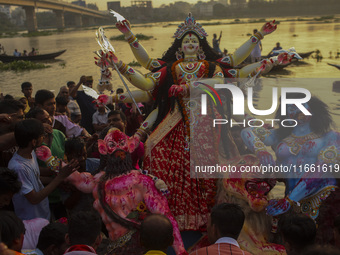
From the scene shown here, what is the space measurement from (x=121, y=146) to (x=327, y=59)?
21.5 m

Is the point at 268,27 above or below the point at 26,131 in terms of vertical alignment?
above

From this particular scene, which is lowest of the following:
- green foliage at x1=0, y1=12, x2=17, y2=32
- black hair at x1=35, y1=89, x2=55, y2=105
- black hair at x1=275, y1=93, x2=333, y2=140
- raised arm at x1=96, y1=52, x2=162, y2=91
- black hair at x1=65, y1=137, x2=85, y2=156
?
black hair at x1=65, y1=137, x2=85, y2=156

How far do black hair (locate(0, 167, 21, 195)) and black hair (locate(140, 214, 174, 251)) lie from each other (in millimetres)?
1147

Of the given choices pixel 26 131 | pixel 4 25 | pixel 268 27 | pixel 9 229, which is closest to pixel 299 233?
pixel 9 229

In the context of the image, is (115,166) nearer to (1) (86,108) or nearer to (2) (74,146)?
(2) (74,146)

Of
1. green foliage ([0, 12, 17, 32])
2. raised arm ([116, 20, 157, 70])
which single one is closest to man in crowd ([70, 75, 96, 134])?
raised arm ([116, 20, 157, 70])

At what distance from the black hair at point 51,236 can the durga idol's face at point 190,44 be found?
8.78ft

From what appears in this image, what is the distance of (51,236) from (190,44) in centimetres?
282

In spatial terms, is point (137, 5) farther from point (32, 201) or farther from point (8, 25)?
point (32, 201)

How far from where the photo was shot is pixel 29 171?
3.33 m

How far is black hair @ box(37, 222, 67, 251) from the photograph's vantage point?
9.52 feet

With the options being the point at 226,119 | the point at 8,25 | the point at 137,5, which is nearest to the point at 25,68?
the point at 226,119

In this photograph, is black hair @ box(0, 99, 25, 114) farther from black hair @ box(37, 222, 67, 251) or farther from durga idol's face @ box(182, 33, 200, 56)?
durga idol's face @ box(182, 33, 200, 56)

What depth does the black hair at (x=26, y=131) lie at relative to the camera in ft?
10.7
